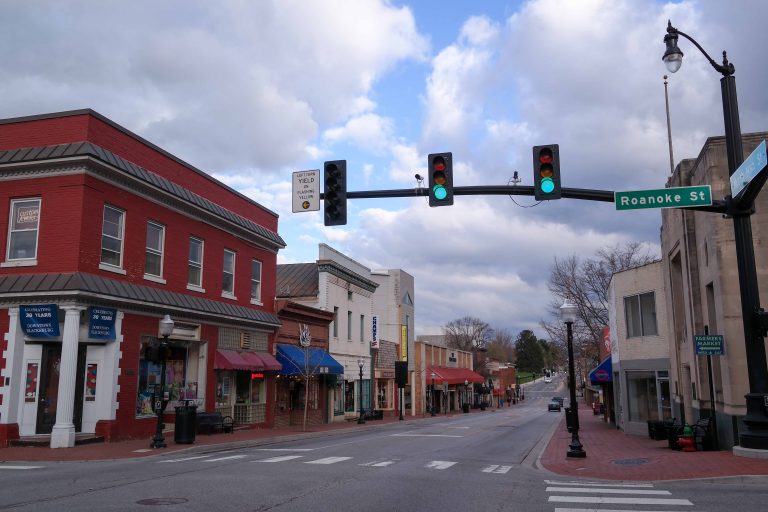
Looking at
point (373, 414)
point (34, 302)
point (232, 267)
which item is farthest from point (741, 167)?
point (373, 414)

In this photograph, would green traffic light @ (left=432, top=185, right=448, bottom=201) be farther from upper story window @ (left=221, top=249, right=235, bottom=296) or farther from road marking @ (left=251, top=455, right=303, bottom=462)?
upper story window @ (left=221, top=249, right=235, bottom=296)

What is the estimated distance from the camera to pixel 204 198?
83.6ft

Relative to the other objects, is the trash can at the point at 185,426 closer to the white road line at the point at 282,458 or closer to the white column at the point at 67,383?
the white column at the point at 67,383

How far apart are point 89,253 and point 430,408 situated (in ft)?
160

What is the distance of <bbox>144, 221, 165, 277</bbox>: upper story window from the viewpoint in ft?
73.0

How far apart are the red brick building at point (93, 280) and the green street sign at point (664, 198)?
14.4 meters

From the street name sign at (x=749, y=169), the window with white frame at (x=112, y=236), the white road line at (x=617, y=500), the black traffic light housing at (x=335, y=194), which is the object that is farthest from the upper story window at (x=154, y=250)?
the street name sign at (x=749, y=169)

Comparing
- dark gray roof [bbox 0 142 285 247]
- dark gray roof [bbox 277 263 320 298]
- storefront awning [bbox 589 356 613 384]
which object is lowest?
storefront awning [bbox 589 356 613 384]

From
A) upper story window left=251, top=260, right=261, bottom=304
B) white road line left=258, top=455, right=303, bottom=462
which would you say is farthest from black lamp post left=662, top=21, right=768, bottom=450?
upper story window left=251, top=260, right=261, bottom=304

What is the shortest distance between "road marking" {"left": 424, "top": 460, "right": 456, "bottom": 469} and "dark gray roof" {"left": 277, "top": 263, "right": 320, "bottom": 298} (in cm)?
2199

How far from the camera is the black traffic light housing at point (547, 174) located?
1282cm

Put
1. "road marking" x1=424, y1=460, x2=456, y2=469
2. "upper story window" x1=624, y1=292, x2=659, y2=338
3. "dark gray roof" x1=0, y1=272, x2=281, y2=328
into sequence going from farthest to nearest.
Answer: "upper story window" x1=624, y1=292, x2=659, y2=338
"dark gray roof" x1=0, y1=272, x2=281, y2=328
"road marking" x1=424, y1=460, x2=456, y2=469

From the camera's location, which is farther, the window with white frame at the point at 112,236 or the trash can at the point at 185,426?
the window with white frame at the point at 112,236

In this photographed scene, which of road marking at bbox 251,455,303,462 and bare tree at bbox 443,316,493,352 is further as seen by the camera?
bare tree at bbox 443,316,493,352
